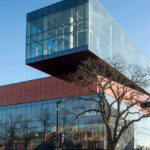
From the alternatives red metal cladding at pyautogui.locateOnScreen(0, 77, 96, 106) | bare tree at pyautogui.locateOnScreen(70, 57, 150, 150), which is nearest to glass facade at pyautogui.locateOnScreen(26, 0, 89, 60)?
bare tree at pyautogui.locateOnScreen(70, 57, 150, 150)

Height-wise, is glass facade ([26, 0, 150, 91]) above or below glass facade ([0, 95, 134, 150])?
above

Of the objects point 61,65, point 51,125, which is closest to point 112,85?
point 61,65

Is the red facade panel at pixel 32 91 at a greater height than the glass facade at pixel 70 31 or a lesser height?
lesser

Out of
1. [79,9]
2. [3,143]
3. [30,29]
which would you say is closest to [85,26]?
[79,9]

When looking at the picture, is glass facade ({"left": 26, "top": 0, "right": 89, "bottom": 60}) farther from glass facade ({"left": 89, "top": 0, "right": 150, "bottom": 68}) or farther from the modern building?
glass facade ({"left": 89, "top": 0, "right": 150, "bottom": 68})

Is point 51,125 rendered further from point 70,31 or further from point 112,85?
point 70,31

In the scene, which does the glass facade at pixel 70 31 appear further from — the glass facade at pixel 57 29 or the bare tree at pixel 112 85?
the bare tree at pixel 112 85

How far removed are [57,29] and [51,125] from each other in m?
15.7

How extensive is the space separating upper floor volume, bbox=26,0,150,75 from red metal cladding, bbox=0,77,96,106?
3.00 m

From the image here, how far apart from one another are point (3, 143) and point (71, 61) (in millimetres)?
22724

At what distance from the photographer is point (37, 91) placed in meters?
50.4

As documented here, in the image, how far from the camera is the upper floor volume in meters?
39.2

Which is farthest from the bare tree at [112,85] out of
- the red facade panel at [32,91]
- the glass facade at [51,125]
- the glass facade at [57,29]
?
the red facade panel at [32,91]

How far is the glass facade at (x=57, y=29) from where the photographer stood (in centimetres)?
3941
